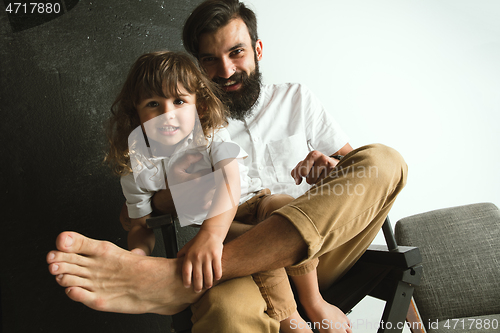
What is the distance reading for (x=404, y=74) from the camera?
2.16 m

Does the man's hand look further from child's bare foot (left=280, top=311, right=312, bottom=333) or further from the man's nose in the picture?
the man's nose

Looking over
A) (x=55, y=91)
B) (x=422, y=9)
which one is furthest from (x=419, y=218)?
(x=55, y=91)

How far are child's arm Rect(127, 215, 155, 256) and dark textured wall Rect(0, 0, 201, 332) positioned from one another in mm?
432

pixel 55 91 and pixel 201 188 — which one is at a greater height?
pixel 55 91

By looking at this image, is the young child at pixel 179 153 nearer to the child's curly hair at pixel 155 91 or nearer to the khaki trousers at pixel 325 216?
the child's curly hair at pixel 155 91

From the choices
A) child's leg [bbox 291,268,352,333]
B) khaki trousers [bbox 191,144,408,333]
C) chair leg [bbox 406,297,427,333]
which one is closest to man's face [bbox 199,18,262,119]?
khaki trousers [bbox 191,144,408,333]

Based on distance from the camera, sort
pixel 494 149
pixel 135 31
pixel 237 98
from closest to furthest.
Answer: pixel 237 98 < pixel 135 31 < pixel 494 149

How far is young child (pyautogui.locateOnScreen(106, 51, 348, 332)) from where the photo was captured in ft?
3.36

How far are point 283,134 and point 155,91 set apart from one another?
0.67 metres

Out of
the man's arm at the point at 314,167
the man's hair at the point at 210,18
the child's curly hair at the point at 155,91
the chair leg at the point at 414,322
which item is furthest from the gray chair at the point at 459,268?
the man's hair at the point at 210,18

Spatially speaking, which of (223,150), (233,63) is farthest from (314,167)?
(233,63)

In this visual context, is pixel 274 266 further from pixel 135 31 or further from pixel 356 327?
→ pixel 356 327

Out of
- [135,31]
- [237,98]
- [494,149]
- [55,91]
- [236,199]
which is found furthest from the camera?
[494,149]

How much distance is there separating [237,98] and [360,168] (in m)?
0.83
